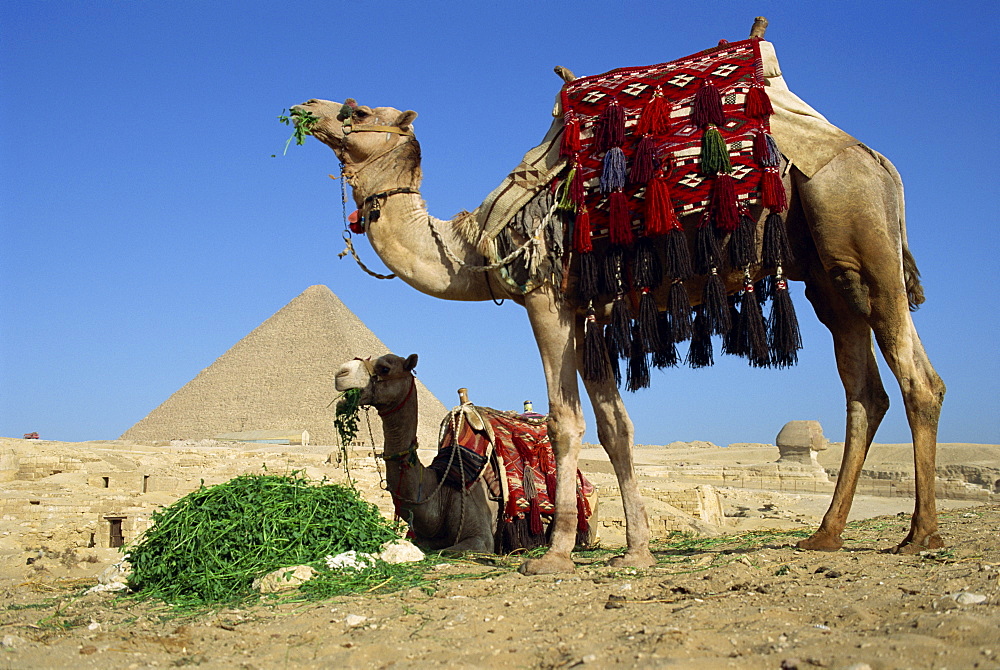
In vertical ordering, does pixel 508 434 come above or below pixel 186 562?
above

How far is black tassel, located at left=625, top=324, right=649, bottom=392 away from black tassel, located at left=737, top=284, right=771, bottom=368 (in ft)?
1.85

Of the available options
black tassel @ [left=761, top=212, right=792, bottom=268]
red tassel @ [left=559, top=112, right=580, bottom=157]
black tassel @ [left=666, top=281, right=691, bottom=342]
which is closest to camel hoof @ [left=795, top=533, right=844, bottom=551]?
black tassel @ [left=666, top=281, right=691, bottom=342]

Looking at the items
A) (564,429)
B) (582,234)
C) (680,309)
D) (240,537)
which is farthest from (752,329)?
(240,537)

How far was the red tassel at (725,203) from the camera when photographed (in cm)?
472

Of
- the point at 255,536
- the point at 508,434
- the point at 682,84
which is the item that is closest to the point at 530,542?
the point at 508,434

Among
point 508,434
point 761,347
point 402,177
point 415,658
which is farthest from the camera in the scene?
point 508,434

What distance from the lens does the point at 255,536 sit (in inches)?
182

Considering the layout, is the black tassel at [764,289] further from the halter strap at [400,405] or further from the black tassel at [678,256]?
the halter strap at [400,405]

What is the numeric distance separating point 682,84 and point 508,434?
10.3 ft

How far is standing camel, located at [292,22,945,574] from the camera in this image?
468 cm

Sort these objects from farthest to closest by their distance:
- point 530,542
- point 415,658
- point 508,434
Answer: point 508,434 < point 530,542 < point 415,658

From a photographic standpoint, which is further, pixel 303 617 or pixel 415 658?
pixel 303 617

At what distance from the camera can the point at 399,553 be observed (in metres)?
4.95

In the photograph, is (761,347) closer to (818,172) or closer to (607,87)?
(818,172)
